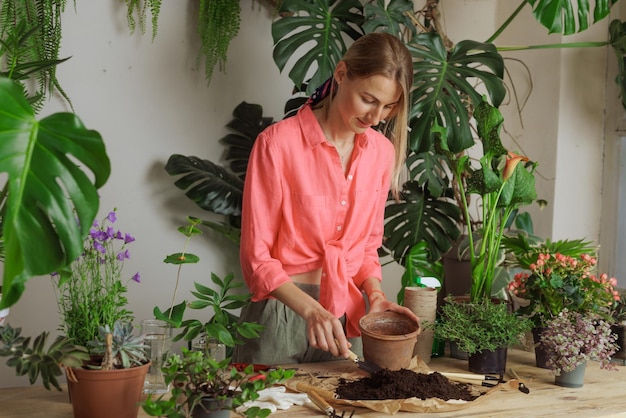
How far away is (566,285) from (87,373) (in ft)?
4.21

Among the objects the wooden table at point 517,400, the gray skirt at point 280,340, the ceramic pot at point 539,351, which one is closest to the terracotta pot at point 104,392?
the wooden table at point 517,400

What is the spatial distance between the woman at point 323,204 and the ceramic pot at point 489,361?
0.26 m

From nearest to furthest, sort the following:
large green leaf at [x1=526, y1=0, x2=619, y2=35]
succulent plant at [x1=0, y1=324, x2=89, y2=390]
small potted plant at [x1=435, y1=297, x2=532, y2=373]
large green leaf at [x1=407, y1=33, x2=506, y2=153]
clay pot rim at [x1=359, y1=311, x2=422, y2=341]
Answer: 1. succulent plant at [x1=0, y1=324, x2=89, y2=390]
2. clay pot rim at [x1=359, y1=311, x2=422, y2=341]
3. small potted plant at [x1=435, y1=297, x2=532, y2=373]
4. large green leaf at [x1=407, y1=33, x2=506, y2=153]
5. large green leaf at [x1=526, y1=0, x2=619, y2=35]

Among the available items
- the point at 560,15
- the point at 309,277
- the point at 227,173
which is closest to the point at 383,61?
the point at 309,277

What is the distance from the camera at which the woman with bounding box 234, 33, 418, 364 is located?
2.10 metres

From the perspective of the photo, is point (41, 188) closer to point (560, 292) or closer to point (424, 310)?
point (424, 310)

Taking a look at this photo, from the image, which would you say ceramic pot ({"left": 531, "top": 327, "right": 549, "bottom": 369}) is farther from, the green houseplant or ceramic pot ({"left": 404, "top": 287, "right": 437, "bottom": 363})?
the green houseplant

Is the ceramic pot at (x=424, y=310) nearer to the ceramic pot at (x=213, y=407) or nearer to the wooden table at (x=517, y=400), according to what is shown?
the wooden table at (x=517, y=400)

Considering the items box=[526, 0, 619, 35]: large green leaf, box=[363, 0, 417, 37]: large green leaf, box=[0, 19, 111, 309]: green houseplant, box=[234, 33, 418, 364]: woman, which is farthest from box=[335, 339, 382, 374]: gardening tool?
box=[526, 0, 619, 35]: large green leaf

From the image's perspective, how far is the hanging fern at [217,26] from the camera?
314 cm

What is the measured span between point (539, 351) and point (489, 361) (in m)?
0.18

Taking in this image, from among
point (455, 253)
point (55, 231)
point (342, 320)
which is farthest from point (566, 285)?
point (55, 231)

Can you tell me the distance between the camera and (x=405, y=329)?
2006 millimetres

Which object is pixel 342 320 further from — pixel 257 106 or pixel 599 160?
pixel 599 160
